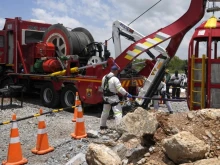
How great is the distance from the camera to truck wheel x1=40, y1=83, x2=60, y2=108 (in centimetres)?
1094

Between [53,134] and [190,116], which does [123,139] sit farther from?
[53,134]

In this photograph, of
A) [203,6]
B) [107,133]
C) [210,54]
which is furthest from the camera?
[203,6]

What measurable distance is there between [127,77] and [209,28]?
12.8 ft

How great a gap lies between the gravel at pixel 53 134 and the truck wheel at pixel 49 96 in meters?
0.30

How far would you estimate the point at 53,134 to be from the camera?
7375mm

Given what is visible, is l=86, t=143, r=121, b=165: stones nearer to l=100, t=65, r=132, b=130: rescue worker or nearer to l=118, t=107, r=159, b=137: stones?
l=118, t=107, r=159, b=137: stones

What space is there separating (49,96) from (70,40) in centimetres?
219

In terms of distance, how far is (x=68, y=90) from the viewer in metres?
10.6

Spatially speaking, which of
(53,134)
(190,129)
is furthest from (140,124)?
(53,134)

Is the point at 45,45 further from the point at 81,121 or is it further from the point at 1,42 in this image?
the point at 81,121

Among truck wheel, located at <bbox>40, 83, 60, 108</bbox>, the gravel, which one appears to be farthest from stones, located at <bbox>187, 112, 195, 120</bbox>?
truck wheel, located at <bbox>40, 83, 60, 108</bbox>

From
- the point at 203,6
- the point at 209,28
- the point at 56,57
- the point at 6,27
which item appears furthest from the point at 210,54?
the point at 6,27

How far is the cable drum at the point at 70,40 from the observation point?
444 inches

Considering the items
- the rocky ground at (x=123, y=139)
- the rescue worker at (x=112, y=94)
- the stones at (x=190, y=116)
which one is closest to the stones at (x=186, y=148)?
the rocky ground at (x=123, y=139)
